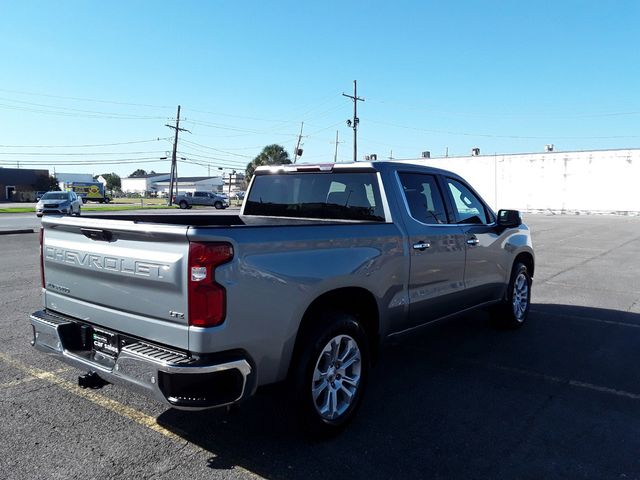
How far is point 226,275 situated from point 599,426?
295 cm

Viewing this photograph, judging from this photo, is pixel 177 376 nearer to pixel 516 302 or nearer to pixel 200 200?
pixel 516 302

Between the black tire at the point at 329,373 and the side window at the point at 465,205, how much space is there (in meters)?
2.01

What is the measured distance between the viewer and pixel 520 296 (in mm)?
6328

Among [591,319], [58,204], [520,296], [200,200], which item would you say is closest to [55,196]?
[58,204]

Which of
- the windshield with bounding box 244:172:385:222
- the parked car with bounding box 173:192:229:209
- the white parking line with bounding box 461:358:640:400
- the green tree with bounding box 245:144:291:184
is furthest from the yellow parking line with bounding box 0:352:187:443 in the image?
the green tree with bounding box 245:144:291:184

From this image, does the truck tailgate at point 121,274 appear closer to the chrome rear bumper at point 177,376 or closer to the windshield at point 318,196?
the chrome rear bumper at point 177,376

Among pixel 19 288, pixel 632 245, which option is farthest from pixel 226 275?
pixel 632 245

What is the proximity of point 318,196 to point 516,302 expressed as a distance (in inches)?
120

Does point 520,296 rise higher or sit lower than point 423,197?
lower

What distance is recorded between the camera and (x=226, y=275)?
274 centimetres

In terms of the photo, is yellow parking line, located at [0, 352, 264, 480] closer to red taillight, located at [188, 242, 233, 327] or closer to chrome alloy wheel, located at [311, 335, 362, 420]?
chrome alloy wheel, located at [311, 335, 362, 420]

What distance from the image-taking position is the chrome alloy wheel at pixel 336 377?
3398mm

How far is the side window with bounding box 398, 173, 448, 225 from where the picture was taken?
4.43 m

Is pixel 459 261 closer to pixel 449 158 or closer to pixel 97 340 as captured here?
pixel 97 340
